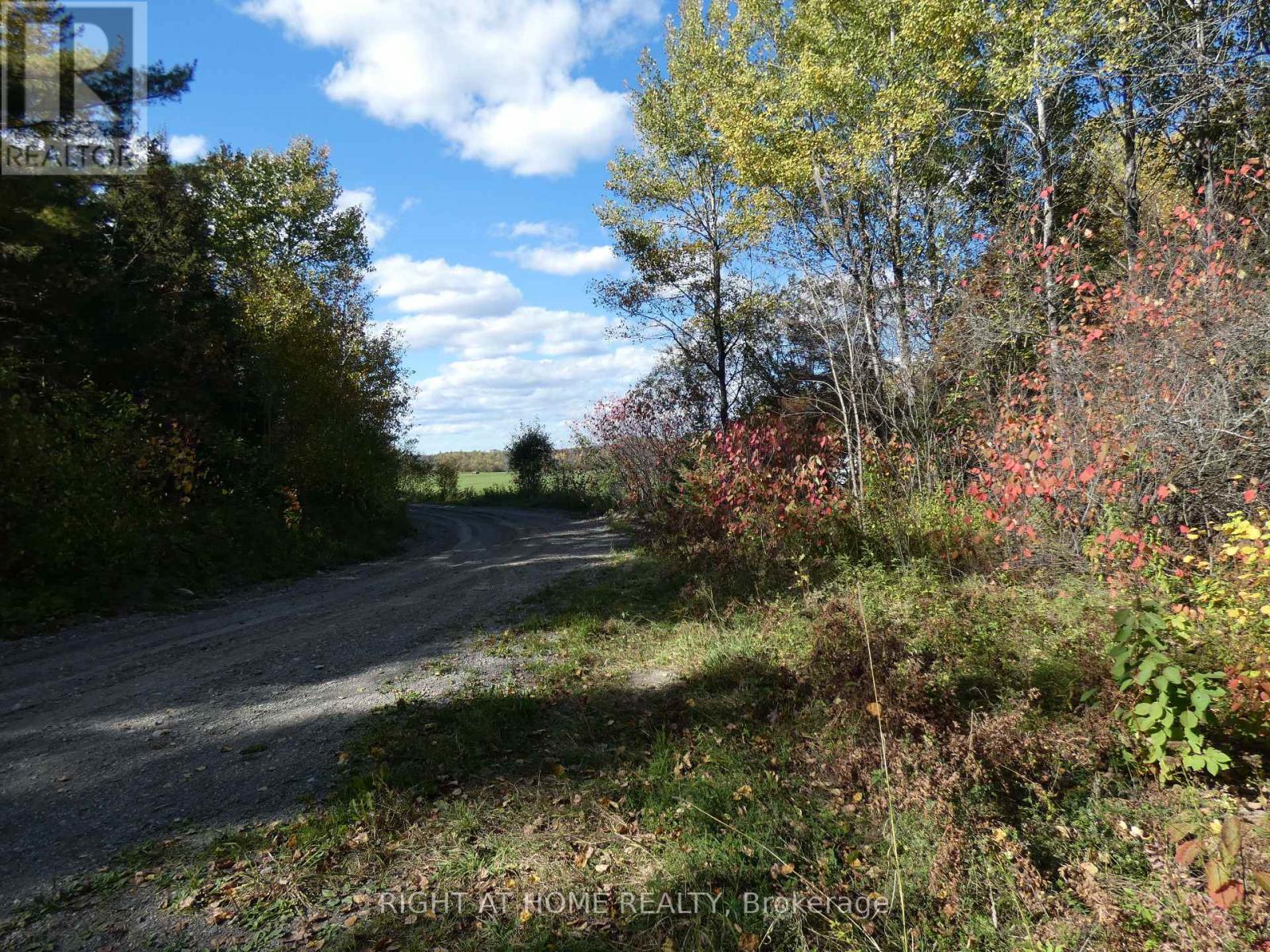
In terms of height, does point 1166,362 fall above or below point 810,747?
above

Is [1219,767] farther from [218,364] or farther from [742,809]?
[218,364]

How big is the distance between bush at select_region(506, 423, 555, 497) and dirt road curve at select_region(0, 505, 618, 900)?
21972mm

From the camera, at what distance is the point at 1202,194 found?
918 cm

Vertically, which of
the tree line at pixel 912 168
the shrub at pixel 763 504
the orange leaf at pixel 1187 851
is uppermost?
→ the tree line at pixel 912 168

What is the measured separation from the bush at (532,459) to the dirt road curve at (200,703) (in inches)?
865

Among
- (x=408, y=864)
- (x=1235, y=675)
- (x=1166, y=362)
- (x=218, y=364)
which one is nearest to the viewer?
(x=408, y=864)

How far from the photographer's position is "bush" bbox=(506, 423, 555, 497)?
32.9 metres

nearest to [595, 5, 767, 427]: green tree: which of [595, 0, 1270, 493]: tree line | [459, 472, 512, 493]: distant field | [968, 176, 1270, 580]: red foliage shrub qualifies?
[595, 0, 1270, 493]: tree line

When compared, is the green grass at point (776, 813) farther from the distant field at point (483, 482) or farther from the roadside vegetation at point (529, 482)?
the distant field at point (483, 482)

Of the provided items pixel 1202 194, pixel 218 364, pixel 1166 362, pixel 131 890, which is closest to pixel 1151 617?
pixel 1166 362

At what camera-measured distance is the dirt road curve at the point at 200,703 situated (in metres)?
3.80

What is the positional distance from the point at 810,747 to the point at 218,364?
15546 mm

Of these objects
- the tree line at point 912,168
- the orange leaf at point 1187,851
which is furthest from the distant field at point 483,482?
the orange leaf at point 1187,851

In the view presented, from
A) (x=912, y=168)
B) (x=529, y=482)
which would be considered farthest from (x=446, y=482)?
(x=912, y=168)
